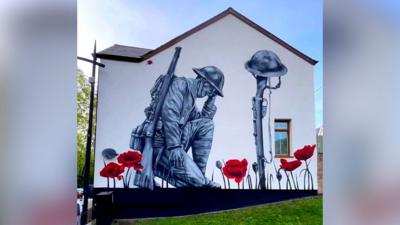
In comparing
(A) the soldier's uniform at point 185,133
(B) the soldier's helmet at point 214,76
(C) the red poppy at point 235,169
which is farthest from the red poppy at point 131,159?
(B) the soldier's helmet at point 214,76

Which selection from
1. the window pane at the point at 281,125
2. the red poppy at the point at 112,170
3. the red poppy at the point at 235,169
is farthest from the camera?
the window pane at the point at 281,125

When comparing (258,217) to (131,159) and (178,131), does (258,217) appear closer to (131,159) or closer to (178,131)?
(178,131)

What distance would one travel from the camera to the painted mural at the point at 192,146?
4.37 metres

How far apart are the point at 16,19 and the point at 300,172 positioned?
476cm

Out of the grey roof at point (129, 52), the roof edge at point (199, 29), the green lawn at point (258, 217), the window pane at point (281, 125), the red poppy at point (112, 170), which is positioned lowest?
the green lawn at point (258, 217)

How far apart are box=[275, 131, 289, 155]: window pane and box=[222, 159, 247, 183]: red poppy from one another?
2.14 feet

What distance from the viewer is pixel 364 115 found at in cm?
80

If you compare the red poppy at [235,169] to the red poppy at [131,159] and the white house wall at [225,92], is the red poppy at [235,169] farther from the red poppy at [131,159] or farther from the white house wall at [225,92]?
the red poppy at [131,159]

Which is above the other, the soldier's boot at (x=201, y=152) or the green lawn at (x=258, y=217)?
the soldier's boot at (x=201, y=152)

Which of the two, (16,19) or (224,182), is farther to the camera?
(224,182)

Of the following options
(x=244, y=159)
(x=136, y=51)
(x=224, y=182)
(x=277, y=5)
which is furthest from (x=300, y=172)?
(x=136, y=51)

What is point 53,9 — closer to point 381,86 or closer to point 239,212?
point 381,86

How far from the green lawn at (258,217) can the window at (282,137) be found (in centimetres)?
84

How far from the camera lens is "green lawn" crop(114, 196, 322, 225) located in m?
4.10
